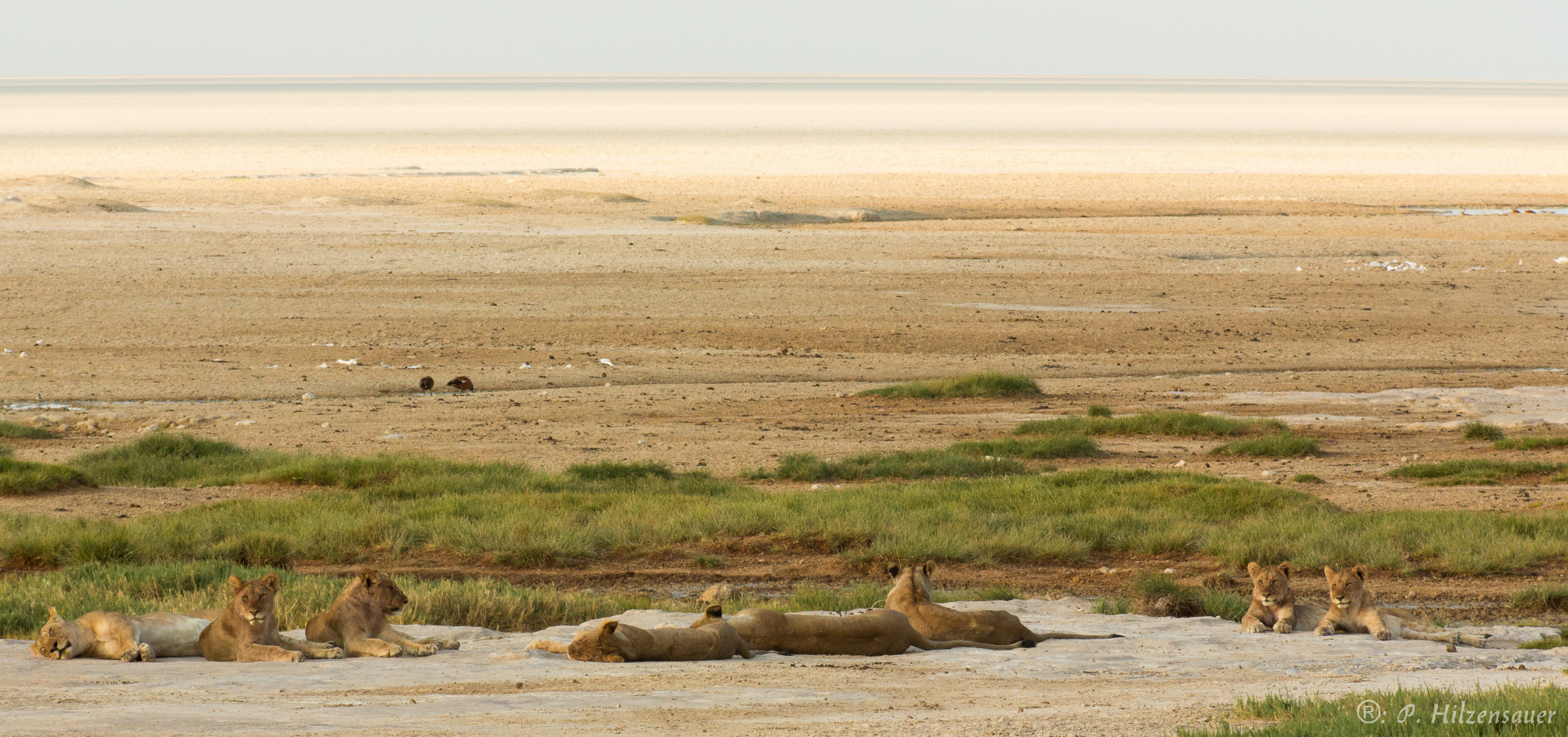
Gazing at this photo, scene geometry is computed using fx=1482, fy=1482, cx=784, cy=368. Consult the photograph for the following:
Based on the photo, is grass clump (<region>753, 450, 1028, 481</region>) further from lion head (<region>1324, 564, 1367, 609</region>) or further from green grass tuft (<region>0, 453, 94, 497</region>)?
lion head (<region>1324, 564, 1367, 609</region>)

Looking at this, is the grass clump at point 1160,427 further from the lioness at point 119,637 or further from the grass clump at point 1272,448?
the lioness at point 119,637

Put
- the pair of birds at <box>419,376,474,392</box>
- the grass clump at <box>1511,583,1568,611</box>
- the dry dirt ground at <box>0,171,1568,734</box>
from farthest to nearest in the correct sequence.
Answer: the pair of birds at <box>419,376,474,392</box>, the grass clump at <box>1511,583,1568,611</box>, the dry dirt ground at <box>0,171,1568,734</box>

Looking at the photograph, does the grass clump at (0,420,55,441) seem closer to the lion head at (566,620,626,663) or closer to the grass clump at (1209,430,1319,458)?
the lion head at (566,620,626,663)

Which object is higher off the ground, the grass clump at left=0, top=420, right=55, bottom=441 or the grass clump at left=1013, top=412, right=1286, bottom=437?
the grass clump at left=1013, top=412, right=1286, bottom=437

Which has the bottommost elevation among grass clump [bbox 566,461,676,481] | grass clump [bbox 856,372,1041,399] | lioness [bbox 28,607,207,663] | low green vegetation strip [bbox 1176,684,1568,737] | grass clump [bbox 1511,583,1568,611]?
grass clump [bbox 566,461,676,481]

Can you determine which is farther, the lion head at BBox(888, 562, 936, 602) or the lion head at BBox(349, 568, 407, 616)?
the lion head at BBox(888, 562, 936, 602)

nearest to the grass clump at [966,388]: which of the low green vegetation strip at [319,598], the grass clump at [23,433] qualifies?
the low green vegetation strip at [319,598]

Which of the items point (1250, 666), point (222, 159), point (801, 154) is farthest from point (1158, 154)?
point (1250, 666)

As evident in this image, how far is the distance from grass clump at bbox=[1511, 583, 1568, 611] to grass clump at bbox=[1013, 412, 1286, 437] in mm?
6972

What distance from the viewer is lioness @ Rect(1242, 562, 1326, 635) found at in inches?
313

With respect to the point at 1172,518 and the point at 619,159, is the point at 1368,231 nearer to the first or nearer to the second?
the point at 1172,518

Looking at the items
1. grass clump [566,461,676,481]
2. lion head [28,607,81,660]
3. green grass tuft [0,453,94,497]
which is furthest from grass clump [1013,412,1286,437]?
lion head [28,607,81,660]

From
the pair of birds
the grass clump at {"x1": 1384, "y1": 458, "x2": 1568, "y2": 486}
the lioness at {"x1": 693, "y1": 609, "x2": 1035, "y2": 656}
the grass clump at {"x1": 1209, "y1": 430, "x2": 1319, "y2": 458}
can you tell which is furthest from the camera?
the pair of birds

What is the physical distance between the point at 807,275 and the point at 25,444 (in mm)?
15641
